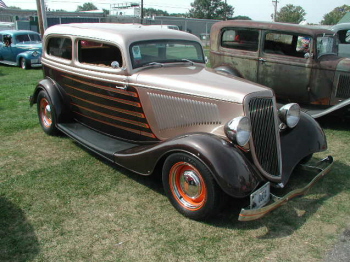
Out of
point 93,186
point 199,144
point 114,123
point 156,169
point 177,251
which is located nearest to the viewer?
point 177,251

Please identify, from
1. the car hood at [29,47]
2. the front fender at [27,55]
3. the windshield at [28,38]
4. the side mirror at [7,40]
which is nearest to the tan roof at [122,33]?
the front fender at [27,55]

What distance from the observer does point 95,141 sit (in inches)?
167

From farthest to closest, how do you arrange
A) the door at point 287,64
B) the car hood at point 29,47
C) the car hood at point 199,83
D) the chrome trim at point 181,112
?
1. the car hood at point 29,47
2. the door at point 287,64
3. the chrome trim at point 181,112
4. the car hood at point 199,83

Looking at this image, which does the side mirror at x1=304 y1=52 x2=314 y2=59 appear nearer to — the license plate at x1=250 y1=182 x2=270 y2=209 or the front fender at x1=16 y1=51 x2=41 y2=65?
the license plate at x1=250 y1=182 x2=270 y2=209

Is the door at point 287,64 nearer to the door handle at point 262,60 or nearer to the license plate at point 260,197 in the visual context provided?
the door handle at point 262,60

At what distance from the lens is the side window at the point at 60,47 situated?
15.5ft

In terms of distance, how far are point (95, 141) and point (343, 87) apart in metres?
4.50

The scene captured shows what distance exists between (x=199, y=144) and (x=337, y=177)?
208cm

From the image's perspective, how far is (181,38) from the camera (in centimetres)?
443

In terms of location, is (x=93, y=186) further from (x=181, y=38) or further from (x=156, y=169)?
(x=181, y=38)

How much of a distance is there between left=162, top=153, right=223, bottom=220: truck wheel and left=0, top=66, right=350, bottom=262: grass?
0.13 m

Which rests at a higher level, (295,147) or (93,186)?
(295,147)

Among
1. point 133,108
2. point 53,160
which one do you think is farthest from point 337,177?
point 53,160

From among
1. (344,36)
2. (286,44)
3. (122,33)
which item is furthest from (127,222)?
(344,36)
